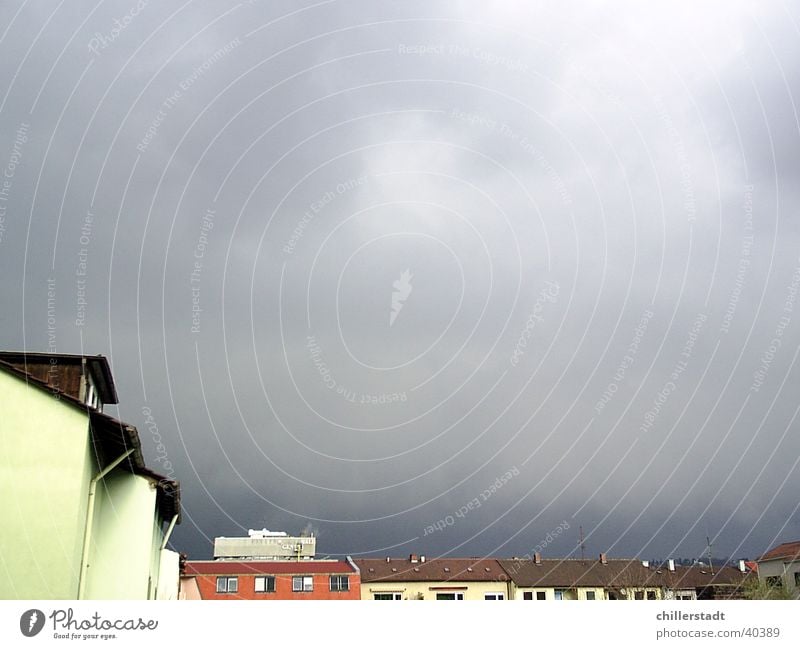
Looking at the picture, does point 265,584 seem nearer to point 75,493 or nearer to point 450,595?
point 450,595

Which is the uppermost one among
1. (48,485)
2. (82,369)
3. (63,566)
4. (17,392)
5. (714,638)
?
(82,369)

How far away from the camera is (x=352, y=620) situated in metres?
12.5

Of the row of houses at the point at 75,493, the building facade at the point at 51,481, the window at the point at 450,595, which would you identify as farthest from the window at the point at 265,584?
the building facade at the point at 51,481

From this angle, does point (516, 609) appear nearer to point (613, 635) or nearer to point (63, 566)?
point (613, 635)

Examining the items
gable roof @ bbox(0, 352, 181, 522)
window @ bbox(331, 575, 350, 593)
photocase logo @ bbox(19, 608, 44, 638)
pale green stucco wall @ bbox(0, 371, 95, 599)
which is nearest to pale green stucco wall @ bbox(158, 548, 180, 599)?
gable roof @ bbox(0, 352, 181, 522)

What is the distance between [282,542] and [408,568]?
1125cm

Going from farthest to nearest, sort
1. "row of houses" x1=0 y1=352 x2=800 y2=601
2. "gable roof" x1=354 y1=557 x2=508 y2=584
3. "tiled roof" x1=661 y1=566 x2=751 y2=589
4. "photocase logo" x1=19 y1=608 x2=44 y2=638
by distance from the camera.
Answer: "tiled roof" x1=661 y1=566 x2=751 y2=589
"gable roof" x1=354 y1=557 x2=508 y2=584
"row of houses" x1=0 y1=352 x2=800 y2=601
"photocase logo" x1=19 y1=608 x2=44 y2=638

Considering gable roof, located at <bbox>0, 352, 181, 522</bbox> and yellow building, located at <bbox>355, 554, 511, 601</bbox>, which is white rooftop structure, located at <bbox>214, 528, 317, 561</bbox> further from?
gable roof, located at <bbox>0, 352, 181, 522</bbox>

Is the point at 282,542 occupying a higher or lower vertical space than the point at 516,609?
higher

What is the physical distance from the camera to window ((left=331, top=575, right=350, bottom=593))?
46.6 m

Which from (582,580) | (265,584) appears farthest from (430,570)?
(265,584)

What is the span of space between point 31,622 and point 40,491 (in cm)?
457

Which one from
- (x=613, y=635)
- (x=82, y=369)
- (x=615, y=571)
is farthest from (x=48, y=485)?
(x=615, y=571)
